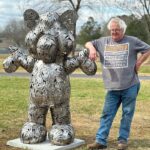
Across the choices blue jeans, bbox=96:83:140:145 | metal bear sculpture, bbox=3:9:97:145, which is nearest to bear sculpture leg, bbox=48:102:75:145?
metal bear sculpture, bbox=3:9:97:145

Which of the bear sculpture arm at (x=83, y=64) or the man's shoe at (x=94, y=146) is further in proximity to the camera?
the man's shoe at (x=94, y=146)

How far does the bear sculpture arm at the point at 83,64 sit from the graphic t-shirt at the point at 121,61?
0.23m

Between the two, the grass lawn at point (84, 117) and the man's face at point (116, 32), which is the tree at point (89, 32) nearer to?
the grass lawn at point (84, 117)

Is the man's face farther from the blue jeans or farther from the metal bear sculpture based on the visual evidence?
the blue jeans

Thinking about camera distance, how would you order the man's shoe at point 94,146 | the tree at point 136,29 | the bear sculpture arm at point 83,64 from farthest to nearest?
the tree at point 136,29
the man's shoe at point 94,146
the bear sculpture arm at point 83,64

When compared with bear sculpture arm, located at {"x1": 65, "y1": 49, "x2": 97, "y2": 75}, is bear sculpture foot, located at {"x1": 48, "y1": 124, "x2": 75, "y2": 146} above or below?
below

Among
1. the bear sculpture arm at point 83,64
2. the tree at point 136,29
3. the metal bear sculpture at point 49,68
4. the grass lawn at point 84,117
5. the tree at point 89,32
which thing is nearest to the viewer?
the metal bear sculpture at point 49,68

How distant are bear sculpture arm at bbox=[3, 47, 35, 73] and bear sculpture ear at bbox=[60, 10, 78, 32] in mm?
638

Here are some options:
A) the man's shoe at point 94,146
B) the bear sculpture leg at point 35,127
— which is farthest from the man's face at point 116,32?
the man's shoe at point 94,146

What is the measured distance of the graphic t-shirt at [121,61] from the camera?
212 inches

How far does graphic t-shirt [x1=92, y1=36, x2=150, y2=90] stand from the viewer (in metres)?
5.39

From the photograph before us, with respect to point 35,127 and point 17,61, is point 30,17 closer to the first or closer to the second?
point 17,61

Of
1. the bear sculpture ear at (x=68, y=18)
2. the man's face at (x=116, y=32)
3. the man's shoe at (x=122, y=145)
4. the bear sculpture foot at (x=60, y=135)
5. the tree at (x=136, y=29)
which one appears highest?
the tree at (x=136, y=29)

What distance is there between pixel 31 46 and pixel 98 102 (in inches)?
194
